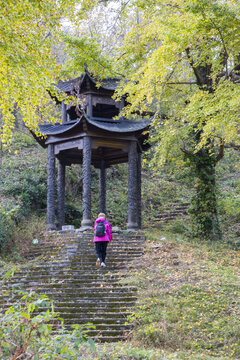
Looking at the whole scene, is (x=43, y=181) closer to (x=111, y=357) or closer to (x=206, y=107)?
(x=206, y=107)

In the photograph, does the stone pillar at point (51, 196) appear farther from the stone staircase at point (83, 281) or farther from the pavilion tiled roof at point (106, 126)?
the stone staircase at point (83, 281)

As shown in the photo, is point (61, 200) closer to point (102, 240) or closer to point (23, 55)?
point (102, 240)

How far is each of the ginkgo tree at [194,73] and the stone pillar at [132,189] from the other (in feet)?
3.51

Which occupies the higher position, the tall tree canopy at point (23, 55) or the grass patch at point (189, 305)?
the tall tree canopy at point (23, 55)

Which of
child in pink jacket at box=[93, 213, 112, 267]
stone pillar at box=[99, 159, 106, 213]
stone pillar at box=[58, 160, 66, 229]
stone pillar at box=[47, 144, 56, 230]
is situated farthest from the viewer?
stone pillar at box=[99, 159, 106, 213]

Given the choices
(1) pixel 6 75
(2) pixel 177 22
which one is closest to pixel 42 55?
(1) pixel 6 75


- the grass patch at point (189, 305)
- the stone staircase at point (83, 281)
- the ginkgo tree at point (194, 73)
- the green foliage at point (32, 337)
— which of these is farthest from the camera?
the ginkgo tree at point (194, 73)

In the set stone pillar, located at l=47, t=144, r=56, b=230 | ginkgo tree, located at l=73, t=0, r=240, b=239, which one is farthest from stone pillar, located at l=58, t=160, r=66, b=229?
ginkgo tree, located at l=73, t=0, r=240, b=239

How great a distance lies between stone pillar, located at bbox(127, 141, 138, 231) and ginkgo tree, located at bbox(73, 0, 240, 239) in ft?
3.51

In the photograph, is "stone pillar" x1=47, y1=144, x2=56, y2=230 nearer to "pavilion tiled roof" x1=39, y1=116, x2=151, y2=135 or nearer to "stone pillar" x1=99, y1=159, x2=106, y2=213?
"pavilion tiled roof" x1=39, y1=116, x2=151, y2=135

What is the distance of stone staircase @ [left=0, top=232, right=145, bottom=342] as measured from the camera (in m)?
7.93

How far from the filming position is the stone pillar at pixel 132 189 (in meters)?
13.8

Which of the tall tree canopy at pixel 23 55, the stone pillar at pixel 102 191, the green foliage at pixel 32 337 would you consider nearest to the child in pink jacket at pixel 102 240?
the tall tree canopy at pixel 23 55

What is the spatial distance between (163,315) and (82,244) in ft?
15.8
